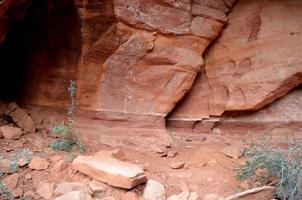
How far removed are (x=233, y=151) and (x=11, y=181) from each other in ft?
7.04

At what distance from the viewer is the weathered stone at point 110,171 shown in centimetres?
293

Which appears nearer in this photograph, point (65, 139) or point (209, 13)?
point (65, 139)

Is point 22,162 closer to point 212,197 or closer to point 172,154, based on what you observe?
point 172,154

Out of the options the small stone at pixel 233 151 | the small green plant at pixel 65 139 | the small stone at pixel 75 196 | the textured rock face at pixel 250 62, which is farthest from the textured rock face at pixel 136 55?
the small stone at pixel 75 196

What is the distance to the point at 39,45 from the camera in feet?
14.6

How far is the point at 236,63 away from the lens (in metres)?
4.33

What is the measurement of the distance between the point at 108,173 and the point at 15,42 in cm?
245

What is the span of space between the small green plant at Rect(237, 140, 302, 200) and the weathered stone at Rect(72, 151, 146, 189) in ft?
3.01

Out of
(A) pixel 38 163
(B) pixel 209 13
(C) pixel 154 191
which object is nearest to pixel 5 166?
(A) pixel 38 163

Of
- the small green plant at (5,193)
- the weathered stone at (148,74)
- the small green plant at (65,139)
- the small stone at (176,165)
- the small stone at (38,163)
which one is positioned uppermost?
the weathered stone at (148,74)

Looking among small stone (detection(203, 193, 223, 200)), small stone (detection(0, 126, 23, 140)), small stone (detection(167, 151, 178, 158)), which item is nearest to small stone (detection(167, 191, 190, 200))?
small stone (detection(203, 193, 223, 200))

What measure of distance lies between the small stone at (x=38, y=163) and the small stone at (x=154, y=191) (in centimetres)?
95

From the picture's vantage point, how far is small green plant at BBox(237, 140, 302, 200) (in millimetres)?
2785

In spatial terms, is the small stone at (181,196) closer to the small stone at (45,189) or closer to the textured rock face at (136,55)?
the small stone at (45,189)
